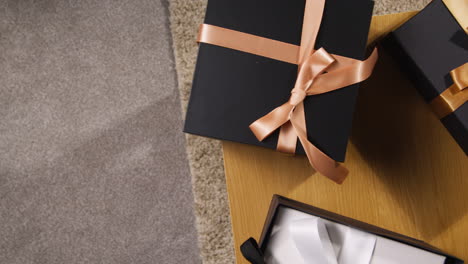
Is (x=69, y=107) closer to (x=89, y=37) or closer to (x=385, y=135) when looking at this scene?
(x=89, y=37)

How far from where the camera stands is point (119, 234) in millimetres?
1116

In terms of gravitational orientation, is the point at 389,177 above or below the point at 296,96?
below

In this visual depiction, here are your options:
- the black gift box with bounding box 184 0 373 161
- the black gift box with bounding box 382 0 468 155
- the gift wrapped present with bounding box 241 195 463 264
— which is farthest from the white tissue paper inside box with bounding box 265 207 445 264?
the black gift box with bounding box 382 0 468 155

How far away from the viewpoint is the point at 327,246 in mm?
571

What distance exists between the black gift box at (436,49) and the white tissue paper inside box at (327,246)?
22 cm

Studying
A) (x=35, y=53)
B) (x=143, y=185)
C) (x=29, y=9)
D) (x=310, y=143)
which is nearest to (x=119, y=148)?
(x=143, y=185)

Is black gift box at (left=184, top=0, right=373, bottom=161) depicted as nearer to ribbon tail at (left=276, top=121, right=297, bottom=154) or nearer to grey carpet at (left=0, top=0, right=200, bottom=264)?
ribbon tail at (left=276, top=121, right=297, bottom=154)

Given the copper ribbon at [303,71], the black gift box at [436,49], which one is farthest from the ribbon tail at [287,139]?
the black gift box at [436,49]

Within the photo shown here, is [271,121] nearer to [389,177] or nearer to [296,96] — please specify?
[296,96]

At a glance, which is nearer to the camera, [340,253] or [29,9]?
[340,253]

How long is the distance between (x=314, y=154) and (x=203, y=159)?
1.79 feet

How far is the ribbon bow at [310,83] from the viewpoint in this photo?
585 millimetres

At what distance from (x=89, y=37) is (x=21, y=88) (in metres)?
0.25

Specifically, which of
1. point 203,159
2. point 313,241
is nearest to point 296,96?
point 313,241
